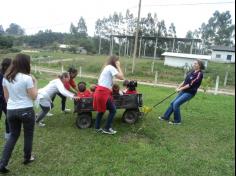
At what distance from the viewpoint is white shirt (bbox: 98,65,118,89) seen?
18.8 feet

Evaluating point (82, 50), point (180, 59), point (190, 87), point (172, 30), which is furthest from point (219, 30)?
point (190, 87)

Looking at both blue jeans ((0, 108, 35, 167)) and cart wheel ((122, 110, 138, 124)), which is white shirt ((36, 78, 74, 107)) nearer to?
cart wheel ((122, 110, 138, 124))

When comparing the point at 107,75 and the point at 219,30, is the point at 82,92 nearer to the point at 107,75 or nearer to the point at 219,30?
the point at 107,75

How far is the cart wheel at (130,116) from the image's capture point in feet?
23.3

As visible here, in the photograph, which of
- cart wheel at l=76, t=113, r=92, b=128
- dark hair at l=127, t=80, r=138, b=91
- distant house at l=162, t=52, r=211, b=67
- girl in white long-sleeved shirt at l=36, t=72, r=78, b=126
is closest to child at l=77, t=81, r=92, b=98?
girl in white long-sleeved shirt at l=36, t=72, r=78, b=126

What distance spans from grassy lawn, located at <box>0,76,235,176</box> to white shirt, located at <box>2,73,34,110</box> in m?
1.07

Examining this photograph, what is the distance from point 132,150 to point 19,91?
2.40 metres

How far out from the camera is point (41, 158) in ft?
16.1

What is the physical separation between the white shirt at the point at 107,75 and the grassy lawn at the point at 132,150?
1.13 m

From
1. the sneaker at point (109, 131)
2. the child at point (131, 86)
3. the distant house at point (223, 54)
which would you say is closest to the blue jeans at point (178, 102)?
the child at point (131, 86)

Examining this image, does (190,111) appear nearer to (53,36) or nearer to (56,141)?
(56,141)

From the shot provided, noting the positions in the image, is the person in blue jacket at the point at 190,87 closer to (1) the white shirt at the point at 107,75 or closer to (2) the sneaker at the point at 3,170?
(1) the white shirt at the point at 107,75

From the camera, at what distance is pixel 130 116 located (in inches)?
281

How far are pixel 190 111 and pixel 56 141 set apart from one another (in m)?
5.08
